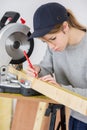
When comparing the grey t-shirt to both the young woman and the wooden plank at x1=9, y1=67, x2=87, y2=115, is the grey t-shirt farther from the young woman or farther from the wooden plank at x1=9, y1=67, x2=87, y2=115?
the wooden plank at x1=9, y1=67, x2=87, y2=115

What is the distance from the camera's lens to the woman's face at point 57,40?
1.28 m

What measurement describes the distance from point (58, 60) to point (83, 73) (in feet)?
0.61

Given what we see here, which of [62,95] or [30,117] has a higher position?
[62,95]

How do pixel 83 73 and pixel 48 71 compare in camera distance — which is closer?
pixel 83 73

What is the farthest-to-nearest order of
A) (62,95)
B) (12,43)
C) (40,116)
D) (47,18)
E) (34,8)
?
(34,8)
(40,116)
(12,43)
(47,18)
(62,95)

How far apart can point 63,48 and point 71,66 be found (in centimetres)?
10

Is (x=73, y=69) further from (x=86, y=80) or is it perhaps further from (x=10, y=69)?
(x=10, y=69)

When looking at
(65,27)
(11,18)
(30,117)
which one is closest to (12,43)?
(11,18)

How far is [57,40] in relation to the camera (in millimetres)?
1304

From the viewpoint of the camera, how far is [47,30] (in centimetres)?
121

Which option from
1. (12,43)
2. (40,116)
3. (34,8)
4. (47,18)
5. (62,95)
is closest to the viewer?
(62,95)

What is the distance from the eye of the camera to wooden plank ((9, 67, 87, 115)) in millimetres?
1009

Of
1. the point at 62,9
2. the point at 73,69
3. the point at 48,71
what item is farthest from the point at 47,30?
the point at 48,71

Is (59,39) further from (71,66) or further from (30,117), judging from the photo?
(30,117)
